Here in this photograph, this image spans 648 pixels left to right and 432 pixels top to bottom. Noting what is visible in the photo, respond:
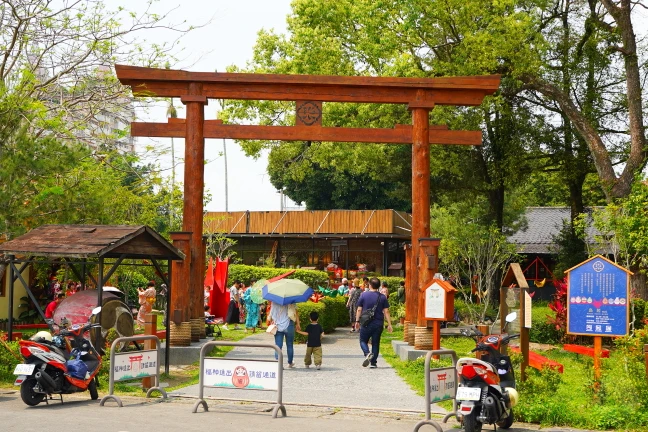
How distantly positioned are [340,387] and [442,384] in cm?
366

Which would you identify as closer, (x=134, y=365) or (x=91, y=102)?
(x=134, y=365)

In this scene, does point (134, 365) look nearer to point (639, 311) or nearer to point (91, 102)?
point (91, 102)

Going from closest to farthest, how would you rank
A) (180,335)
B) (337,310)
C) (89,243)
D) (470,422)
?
(470,422), (89,243), (180,335), (337,310)

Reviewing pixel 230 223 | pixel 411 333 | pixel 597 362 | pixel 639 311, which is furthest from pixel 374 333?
pixel 230 223

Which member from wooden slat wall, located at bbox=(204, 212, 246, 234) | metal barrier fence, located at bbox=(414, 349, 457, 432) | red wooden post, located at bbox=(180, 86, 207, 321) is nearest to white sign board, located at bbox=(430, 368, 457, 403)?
metal barrier fence, located at bbox=(414, 349, 457, 432)

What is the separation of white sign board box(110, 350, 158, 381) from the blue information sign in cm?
628

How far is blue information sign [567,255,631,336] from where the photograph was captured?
12.6 meters

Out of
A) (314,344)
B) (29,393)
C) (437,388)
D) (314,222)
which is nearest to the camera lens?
(437,388)

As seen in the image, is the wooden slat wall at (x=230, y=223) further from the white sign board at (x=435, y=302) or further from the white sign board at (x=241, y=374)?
the white sign board at (x=241, y=374)

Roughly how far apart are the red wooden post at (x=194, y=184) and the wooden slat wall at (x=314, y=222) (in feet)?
80.6

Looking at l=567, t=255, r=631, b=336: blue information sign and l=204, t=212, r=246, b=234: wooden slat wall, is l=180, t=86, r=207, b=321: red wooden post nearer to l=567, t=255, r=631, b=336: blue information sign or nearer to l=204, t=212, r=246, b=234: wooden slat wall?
l=567, t=255, r=631, b=336: blue information sign

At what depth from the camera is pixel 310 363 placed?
656 inches

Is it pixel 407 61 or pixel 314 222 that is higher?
pixel 407 61

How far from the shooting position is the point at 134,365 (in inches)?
486
